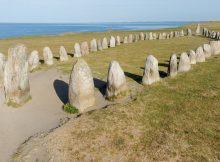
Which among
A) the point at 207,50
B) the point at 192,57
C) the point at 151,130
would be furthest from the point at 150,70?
the point at 207,50

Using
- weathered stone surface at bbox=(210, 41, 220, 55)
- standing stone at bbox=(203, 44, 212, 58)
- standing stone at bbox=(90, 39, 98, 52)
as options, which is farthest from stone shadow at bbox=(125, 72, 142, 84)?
standing stone at bbox=(90, 39, 98, 52)

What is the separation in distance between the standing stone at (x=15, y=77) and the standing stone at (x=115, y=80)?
4637 mm

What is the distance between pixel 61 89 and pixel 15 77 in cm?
322

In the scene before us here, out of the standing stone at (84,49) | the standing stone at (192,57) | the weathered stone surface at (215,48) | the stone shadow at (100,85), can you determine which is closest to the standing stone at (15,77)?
the stone shadow at (100,85)

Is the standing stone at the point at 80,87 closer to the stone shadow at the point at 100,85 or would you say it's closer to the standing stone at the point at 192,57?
the stone shadow at the point at 100,85

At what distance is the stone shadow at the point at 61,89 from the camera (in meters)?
18.0

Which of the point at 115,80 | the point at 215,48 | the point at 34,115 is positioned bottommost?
the point at 34,115

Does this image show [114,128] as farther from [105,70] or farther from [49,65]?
[49,65]

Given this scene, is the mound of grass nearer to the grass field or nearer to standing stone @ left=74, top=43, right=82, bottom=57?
the grass field

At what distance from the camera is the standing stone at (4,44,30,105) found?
17188mm

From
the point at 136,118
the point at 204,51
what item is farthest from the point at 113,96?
the point at 204,51

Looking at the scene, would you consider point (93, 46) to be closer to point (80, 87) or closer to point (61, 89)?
point (61, 89)

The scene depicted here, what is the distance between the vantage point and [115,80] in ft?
56.5

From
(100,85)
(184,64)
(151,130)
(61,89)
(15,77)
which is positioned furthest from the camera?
(184,64)
